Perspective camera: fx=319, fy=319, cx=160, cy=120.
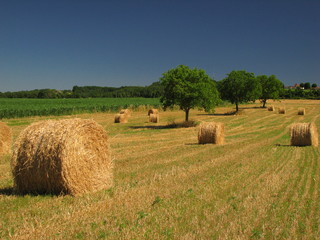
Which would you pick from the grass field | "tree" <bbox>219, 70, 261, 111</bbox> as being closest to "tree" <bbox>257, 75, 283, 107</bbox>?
"tree" <bbox>219, 70, 261, 111</bbox>

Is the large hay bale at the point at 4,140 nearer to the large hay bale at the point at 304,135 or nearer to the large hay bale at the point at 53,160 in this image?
the large hay bale at the point at 53,160

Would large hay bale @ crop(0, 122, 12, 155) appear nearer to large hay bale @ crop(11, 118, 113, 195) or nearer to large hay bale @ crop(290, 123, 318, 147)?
large hay bale @ crop(11, 118, 113, 195)

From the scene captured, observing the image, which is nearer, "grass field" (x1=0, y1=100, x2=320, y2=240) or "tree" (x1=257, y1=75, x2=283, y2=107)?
"grass field" (x1=0, y1=100, x2=320, y2=240)

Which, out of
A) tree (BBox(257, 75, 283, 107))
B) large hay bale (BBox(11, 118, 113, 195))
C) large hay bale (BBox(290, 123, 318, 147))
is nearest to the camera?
large hay bale (BBox(11, 118, 113, 195))

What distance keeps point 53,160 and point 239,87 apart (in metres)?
47.6

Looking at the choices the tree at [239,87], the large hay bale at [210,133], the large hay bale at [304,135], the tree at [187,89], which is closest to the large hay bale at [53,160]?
the large hay bale at [210,133]

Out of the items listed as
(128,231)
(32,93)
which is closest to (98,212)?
(128,231)

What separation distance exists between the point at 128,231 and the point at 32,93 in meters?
138

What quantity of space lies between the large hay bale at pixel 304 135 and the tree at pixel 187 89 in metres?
12.7

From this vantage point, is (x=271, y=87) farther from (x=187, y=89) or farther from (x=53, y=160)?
(x=53, y=160)

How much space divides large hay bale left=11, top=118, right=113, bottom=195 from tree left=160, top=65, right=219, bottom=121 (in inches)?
869

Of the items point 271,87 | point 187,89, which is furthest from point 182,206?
point 271,87

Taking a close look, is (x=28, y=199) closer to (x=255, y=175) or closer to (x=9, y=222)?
(x=9, y=222)

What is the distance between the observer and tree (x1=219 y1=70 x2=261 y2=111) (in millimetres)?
53188
